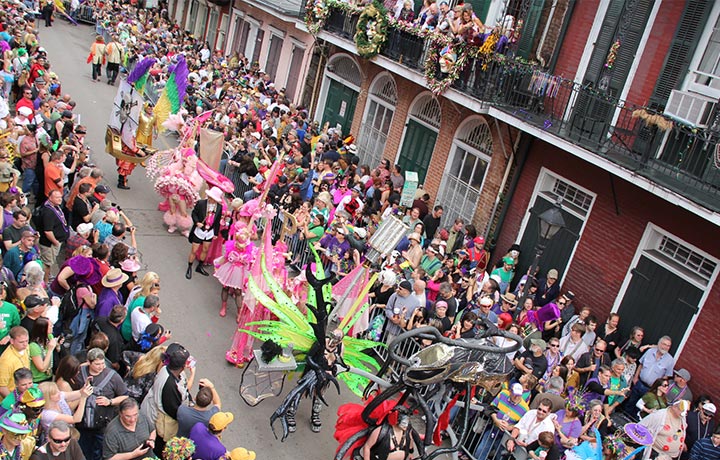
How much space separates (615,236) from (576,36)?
395cm

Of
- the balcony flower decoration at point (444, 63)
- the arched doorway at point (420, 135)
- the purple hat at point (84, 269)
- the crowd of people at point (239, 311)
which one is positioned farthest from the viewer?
the arched doorway at point (420, 135)

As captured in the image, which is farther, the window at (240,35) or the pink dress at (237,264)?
the window at (240,35)

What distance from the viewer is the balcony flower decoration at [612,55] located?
11789 mm

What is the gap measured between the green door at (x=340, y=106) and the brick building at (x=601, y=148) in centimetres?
347

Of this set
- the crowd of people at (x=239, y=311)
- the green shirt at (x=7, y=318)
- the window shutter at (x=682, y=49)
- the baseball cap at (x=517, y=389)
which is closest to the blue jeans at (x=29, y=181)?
the crowd of people at (x=239, y=311)

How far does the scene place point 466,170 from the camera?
14.9m

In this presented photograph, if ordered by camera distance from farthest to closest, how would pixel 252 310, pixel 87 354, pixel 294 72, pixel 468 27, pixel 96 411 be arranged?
pixel 294 72 → pixel 468 27 → pixel 252 310 → pixel 87 354 → pixel 96 411

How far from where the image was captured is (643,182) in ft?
32.7

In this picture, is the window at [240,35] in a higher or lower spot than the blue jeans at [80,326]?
higher

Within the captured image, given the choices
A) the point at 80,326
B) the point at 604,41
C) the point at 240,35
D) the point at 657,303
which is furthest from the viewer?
the point at 240,35

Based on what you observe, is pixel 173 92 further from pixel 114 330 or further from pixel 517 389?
pixel 517 389

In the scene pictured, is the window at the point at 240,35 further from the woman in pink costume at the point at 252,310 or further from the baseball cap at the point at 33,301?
the baseball cap at the point at 33,301

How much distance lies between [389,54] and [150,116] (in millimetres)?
5705

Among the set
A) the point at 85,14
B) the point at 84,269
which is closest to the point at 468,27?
the point at 84,269
